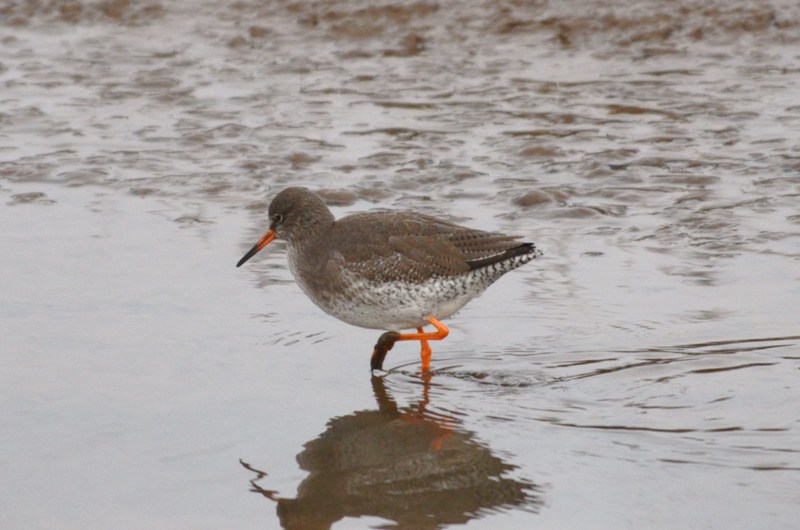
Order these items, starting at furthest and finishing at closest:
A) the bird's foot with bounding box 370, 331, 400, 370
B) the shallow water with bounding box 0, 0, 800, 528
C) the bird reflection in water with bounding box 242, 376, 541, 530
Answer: the bird's foot with bounding box 370, 331, 400, 370 → the shallow water with bounding box 0, 0, 800, 528 → the bird reflection in water with bounding box 242, 376, 541, 530

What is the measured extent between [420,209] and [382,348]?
2.61 metres

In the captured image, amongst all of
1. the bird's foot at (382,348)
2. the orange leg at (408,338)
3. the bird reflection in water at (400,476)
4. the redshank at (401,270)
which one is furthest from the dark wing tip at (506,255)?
the bird reflection in water at (400,476)

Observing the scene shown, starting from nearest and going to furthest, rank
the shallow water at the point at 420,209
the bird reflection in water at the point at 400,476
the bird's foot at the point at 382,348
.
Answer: the bird reflection in water at the point at 400,476 → the shallow water at the point at 420,209 → the bird's foot at the point at 382,348

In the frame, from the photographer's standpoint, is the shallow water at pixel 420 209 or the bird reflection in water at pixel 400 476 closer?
the bird reflection in water at pixel 400 476

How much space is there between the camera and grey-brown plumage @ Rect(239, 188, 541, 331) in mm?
7215

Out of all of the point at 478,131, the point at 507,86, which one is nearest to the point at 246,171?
the point at 478,131

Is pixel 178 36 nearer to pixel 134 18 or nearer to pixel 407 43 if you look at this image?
pixel 134 18

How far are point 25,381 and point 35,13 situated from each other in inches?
378

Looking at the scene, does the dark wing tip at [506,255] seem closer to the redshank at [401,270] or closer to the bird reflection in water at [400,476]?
the redshank at [401,270]

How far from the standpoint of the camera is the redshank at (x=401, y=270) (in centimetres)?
721

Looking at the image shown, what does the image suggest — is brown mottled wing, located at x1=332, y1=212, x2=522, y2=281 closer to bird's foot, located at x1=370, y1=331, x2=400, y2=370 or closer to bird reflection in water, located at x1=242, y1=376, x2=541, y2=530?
bird's foot, located at x1=370, y1=331, x2=400, y2=370

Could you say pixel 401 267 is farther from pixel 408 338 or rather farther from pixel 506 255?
pixel 506 255

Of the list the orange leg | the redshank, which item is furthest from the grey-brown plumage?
the orange leg

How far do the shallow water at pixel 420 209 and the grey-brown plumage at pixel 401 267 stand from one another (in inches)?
11.4
